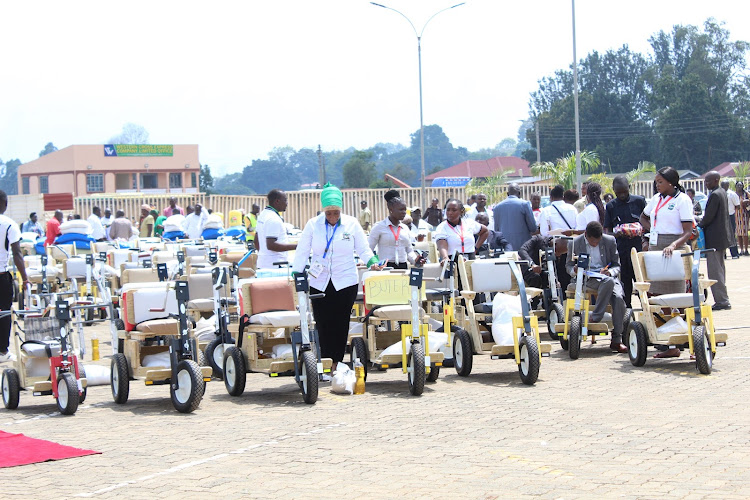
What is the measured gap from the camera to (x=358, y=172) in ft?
349

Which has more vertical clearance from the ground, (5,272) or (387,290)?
(5,272)

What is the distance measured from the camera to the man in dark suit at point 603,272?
12.7m

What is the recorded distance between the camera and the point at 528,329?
10.7m

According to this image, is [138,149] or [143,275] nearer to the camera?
[143,275]

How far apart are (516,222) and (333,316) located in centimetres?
587

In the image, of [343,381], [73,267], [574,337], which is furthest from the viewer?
[73,267]

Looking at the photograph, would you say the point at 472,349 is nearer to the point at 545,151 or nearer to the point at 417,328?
the point at 417,328

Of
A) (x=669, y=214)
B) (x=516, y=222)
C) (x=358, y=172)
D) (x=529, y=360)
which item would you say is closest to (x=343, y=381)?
(x=529, y=360)

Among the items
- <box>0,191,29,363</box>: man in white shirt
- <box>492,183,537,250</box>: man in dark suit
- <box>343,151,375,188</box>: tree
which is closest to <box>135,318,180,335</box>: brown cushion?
<box>0,191,29,363</box>: man in white shirt

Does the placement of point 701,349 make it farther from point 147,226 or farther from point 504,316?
point 147,226

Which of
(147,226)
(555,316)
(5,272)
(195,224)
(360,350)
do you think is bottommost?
(360,350)

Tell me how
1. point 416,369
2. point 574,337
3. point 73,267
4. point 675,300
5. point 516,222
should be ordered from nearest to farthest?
1. point 416,369
2. point 675,300
3. point 574,337
4. point 516,222
5. point 73,267

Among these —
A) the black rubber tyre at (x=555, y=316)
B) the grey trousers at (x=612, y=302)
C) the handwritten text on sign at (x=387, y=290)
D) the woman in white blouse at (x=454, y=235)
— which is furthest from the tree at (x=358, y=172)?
the handwritten text on sign at (x=387, y=290)

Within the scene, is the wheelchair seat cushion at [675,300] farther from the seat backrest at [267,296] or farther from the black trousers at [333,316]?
the seat backrest at [267,296]
